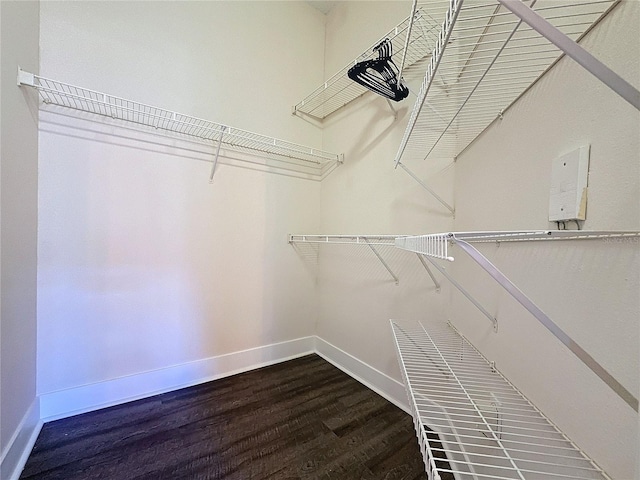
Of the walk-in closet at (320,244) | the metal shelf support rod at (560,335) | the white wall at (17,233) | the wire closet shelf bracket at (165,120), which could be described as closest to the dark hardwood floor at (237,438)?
the walk-in closet at (320,244)

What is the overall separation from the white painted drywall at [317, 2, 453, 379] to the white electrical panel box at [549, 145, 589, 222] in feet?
2.18

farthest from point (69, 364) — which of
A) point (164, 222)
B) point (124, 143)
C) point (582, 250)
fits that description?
point (582, 250)

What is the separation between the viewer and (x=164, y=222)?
1.53 m

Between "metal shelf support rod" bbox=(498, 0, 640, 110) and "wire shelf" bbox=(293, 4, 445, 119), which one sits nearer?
"metal shelf support rod" bbox=(498, 0, 640, 110)

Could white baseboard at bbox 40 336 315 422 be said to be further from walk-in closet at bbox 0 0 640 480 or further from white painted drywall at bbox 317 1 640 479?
white painted drywall at bbox 317 1 640 479

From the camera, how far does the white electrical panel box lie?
52 centimetres

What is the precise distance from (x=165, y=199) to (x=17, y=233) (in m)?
0.62

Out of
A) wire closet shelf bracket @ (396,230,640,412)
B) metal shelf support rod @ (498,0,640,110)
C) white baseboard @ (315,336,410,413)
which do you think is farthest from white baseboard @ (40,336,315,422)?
metal shelf support rod @ (498,0,640,110)

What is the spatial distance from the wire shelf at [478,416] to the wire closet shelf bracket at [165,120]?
4.84 feet

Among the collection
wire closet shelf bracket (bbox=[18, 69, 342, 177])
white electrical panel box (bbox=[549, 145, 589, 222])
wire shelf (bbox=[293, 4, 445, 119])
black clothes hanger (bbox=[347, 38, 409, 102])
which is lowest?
white electrical panel box (bbox=[549, 145, 589, 222])

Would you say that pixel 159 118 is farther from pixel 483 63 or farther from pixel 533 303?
pixel 533 303

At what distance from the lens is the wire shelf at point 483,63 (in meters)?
0.52

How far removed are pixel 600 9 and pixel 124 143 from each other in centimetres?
189

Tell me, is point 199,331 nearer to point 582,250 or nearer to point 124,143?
point 124,143
